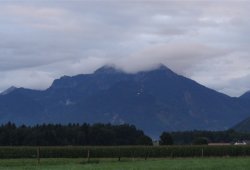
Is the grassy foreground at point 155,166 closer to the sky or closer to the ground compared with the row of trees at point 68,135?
closer to the ground

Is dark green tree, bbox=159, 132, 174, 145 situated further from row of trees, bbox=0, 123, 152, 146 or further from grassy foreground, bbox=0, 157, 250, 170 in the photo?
grassy foreground, bbox=0, 157, 250, 170

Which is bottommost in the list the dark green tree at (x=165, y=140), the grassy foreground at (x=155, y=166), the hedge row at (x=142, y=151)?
the grassy foreground at (x=155, y=166)

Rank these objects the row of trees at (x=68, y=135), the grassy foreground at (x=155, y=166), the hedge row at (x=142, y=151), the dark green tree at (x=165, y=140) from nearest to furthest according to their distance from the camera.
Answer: the grassy foreground at (x=155, y=166)
the hedge row at (x=142, y=151)
the row of trees at (x=68, y=135)
the dark green tree at (x=165, y=140)

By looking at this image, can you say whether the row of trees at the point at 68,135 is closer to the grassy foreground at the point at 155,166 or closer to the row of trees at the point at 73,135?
the row of trees at the point at 73,135

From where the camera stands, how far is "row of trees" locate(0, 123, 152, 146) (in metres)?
116

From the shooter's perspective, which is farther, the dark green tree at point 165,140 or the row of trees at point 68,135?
the dark green tree at point 165,140

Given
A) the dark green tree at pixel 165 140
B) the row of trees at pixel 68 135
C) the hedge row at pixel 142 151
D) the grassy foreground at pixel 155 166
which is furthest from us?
the dark green tree at pixel 165 140

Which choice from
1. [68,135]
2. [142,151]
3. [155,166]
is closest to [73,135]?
[68,135]

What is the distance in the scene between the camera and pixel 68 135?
122562 millimetres

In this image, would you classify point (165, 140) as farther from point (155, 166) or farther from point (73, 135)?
point (155, 166)

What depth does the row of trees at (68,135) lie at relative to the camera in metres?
116

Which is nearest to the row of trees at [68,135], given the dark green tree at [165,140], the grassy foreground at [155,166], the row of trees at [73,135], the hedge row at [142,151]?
the row of trees at [73,135]

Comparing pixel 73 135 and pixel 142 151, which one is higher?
pixel 73 135

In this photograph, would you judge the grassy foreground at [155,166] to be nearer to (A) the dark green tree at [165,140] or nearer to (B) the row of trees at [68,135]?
(B) the row of trees at [68,135]
